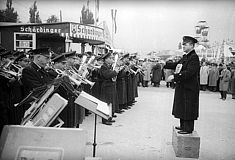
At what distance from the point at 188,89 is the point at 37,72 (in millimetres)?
1753

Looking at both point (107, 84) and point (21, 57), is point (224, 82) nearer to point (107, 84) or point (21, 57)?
point (107, 84)

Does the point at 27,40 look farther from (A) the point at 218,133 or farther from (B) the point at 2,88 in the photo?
(A) the point at 218,133

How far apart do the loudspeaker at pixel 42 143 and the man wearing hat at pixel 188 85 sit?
1.67 meters

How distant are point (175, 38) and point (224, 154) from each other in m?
1.61

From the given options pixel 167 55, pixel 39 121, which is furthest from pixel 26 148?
pixel 167 55

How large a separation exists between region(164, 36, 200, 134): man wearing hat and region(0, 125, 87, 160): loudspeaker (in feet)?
5.47

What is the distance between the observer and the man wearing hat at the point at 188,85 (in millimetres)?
2960

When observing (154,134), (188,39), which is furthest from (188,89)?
(154,134)

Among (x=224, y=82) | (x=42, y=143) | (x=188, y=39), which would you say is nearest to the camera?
(x=42, y=143)

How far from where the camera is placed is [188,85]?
9.97 feet

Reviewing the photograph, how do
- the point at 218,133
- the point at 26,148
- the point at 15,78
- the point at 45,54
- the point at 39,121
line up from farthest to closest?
the point at 218,133 < the point at 15,78 < the point at 45,54 < the point at 39,121 < the point at 26,148

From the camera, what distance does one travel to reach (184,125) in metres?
3.14

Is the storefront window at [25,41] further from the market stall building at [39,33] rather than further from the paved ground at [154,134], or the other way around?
the paved ground at [154,134]

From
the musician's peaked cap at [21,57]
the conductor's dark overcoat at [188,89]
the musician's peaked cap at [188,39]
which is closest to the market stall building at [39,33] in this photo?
the musician's peaked cap at [21,57]
